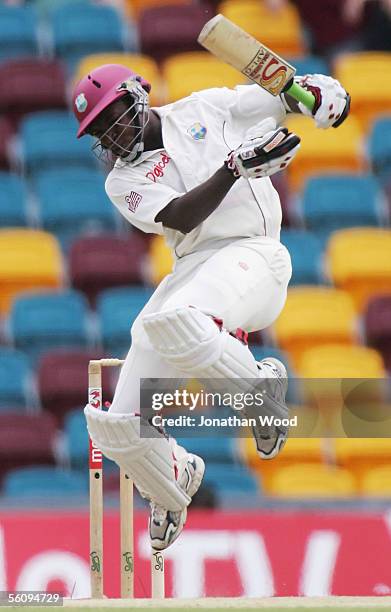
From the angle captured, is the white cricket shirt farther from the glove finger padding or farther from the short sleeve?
the glove finger padding

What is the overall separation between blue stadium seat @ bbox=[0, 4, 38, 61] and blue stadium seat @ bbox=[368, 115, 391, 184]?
1734mm

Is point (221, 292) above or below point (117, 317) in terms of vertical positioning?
above

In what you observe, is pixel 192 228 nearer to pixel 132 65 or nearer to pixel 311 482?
pixel 311 482

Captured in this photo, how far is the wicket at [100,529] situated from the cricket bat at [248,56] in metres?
1.00

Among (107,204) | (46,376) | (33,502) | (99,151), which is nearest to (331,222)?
(107,204)

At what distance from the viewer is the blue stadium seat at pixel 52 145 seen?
773 centimetres

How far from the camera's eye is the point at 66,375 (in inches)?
271

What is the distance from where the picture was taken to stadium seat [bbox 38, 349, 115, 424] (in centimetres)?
688

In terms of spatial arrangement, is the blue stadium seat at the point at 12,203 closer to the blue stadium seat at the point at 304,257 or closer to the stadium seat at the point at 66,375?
the stadium seat at the point at 66,375

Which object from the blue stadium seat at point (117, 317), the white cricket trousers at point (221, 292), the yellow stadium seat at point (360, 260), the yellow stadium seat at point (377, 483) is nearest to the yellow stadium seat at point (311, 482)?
the yellow stadium seat at point (377, 483)

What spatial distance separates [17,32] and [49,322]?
181 centimetres

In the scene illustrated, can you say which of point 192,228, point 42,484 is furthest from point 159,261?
point 192,228

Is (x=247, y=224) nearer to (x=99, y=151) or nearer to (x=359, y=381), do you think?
(x=99, y=151)

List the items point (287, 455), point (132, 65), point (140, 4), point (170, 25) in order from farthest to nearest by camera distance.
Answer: point (140, 4)
point (170, 25)
point (132, 65)
point (287, 455)
